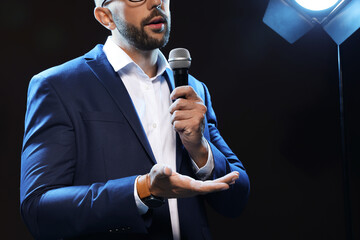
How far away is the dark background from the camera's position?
283cm

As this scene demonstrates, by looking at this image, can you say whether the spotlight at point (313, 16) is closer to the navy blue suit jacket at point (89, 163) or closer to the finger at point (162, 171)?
the navy blue suit jacket at point (89, 163)

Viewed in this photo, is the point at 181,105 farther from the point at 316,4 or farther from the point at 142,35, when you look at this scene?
the point at 316,4

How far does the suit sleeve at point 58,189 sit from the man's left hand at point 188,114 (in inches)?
8.7

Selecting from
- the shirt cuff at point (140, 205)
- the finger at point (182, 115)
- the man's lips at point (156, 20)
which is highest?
the man's lips at point (156, 20)

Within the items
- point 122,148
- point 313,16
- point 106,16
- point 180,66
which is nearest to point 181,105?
point 180,66

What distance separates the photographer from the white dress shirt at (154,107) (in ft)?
4.84

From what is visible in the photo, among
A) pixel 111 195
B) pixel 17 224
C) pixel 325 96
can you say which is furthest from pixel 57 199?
pixel 325 96

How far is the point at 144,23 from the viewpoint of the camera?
60.0 inches

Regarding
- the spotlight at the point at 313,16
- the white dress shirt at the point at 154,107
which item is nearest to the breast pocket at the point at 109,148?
the white dress shirt at the point at 154,107

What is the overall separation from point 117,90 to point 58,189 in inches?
15.2

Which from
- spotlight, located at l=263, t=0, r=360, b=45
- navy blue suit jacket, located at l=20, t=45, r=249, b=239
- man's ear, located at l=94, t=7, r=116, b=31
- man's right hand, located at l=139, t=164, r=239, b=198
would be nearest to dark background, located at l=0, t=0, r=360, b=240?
spotlight, located at l=263, t=0, r=360, b=45

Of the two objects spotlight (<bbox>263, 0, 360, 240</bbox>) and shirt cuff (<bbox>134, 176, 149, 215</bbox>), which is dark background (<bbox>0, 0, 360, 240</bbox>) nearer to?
spotlight (<bbox>263, 0, 360, 240</bbox>)

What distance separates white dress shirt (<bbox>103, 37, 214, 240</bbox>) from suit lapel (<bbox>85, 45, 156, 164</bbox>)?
35 millimetres

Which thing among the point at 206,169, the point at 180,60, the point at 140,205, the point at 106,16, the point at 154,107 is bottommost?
the point at 140,205
